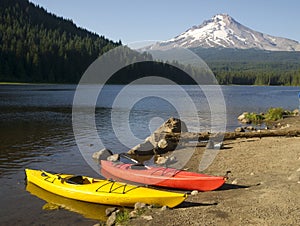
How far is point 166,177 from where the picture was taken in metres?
14.6

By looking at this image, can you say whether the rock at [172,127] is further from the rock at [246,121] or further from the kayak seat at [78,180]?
the rock at [246,121]

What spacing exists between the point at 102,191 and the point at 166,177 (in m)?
2.89

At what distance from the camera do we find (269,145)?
Result: 20844 mm

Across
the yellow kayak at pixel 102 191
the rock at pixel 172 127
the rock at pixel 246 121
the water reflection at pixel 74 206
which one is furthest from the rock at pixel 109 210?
the rock at pixel 246 121

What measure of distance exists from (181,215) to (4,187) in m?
8.70

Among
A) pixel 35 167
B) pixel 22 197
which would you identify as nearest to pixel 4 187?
pixel 22 197

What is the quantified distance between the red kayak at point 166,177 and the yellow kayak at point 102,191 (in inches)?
80.2

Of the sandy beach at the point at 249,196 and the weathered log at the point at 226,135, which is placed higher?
the weathered log at the point at 226,135

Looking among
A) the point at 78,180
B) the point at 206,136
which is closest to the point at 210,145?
the point at 206,136

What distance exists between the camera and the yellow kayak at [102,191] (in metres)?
11.7

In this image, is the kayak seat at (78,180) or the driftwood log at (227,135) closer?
the kayak seat at (78,180)

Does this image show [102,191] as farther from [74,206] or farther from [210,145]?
[210,145]

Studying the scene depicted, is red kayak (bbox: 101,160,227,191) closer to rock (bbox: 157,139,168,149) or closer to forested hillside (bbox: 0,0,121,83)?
rock (bbox: 157,139,168,149)

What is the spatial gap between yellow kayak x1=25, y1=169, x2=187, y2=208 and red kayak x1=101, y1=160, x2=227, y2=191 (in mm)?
2038
